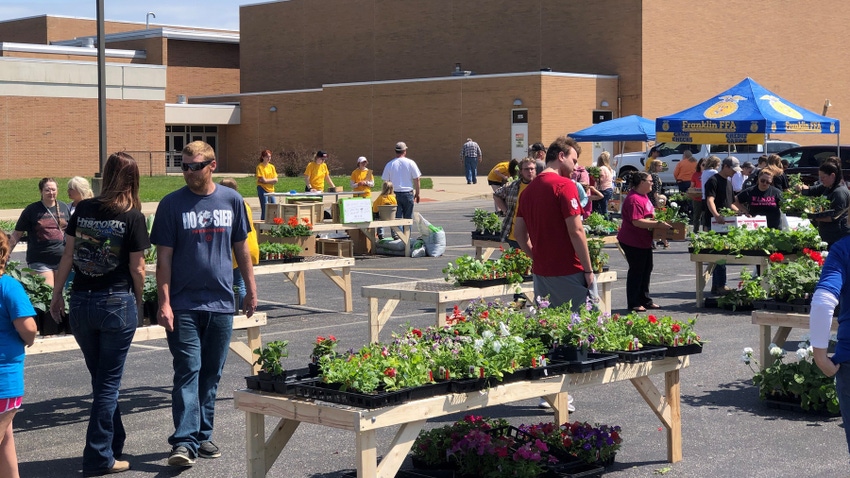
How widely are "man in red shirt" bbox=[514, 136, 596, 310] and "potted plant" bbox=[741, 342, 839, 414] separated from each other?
5.17 feet

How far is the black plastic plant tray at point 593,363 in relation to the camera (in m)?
6.52

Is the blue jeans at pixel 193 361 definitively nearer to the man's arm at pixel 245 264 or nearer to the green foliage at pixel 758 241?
the man's arm at pixel 245 264

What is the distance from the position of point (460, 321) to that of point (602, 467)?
4.20 ft

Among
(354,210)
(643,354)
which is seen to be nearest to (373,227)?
(354,210)

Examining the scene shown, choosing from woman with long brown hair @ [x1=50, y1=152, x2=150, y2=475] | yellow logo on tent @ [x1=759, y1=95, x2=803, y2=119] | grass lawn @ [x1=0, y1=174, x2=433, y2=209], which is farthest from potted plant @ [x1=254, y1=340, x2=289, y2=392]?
grass lawn @ [x1=0, y1=174, x2=433, y2=209]

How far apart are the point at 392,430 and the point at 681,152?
30.8 m

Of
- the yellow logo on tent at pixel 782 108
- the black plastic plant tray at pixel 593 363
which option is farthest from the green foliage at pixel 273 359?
the yellow logo on tent at pixel 782 108

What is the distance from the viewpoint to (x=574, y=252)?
816 centimetres

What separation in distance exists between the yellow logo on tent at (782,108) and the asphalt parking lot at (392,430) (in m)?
11.3

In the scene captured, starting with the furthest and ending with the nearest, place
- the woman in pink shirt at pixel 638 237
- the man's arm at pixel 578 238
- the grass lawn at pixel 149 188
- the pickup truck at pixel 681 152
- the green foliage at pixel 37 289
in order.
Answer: the pickup truck at pixel 681 152 < the grass lawn at pixel 149 188 < the woman in pink shirt at pixel 638 237 < the green foliage at pixel 37 289 < the man's arm at pixel 578 238

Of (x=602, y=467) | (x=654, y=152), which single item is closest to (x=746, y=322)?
(x=602, y=467)

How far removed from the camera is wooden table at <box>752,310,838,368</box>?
8.97 m

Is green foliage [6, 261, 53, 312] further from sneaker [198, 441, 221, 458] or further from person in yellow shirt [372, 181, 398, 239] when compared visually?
person in yellow shirt [372, 181, 398, 239]

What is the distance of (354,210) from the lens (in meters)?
19.5
